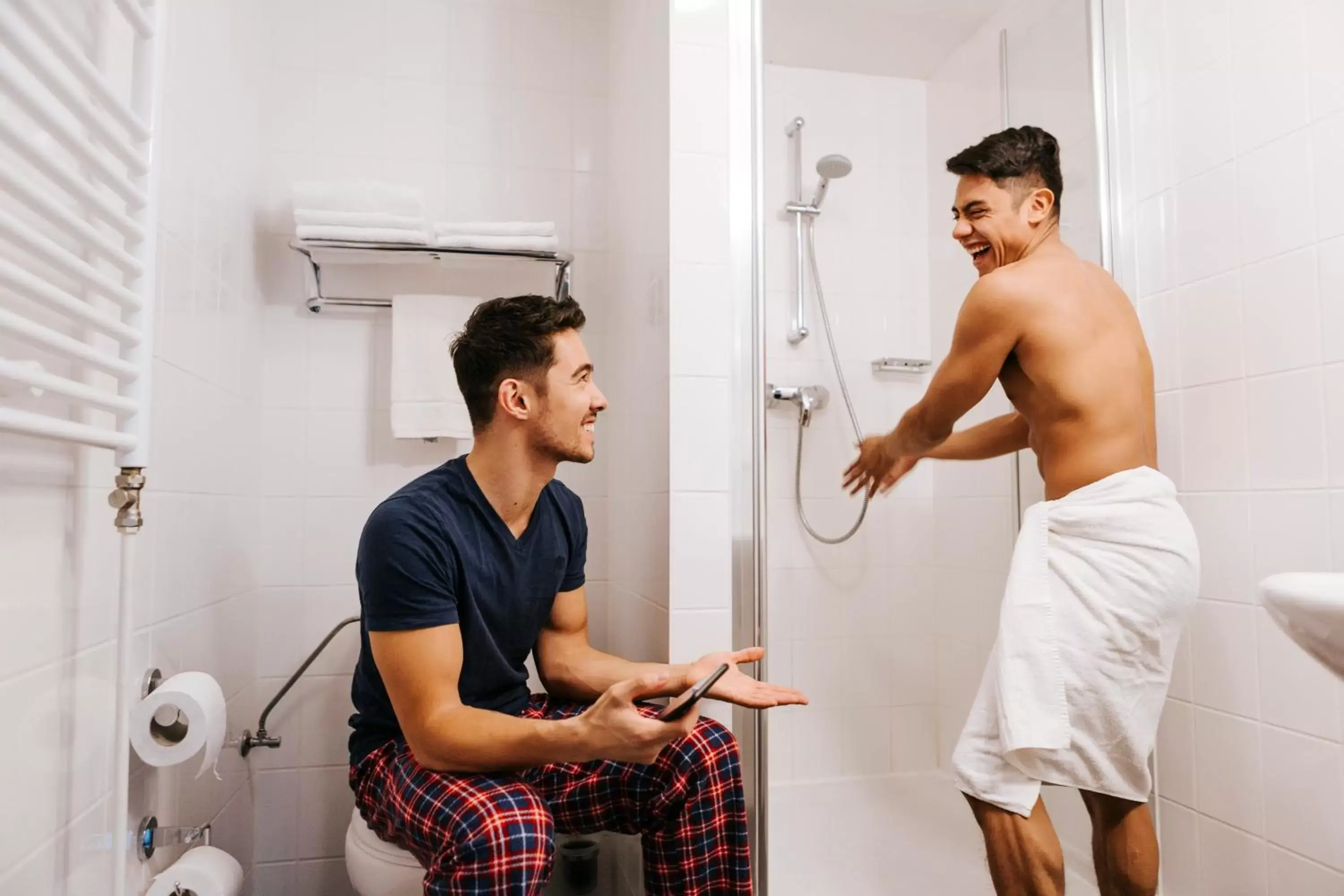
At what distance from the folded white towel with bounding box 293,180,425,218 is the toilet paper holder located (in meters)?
1.23

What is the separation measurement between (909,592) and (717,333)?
0.82 metres

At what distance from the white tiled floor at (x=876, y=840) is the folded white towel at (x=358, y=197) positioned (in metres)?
1.55

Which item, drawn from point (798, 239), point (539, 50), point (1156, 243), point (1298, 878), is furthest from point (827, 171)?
point (1298, 878)

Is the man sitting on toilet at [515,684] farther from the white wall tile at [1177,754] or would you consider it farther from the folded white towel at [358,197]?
the white wall tile at [1177,754]

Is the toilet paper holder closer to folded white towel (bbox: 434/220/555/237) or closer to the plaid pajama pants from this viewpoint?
the plaid pajama pants

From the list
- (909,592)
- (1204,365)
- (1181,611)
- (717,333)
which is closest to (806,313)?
(717,333)

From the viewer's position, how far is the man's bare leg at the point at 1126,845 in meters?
1.34

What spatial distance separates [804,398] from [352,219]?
1.10 meters

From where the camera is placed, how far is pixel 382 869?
118cm

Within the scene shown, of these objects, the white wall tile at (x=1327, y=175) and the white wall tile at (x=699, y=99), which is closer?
the white wall tile at (x=1327, y=175)

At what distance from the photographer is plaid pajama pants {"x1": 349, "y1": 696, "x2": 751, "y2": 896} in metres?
1.02

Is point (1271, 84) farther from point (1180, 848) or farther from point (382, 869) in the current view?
point (382, 869)

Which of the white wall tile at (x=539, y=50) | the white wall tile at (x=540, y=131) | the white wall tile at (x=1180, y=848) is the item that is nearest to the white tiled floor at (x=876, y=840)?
the white wall tile at (x=1180, y=848)

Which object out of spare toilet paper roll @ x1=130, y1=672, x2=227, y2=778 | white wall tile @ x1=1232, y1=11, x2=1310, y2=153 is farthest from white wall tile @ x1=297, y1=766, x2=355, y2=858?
white wall tile @ x1=1232, y1=11, x2=1310, y2=153
